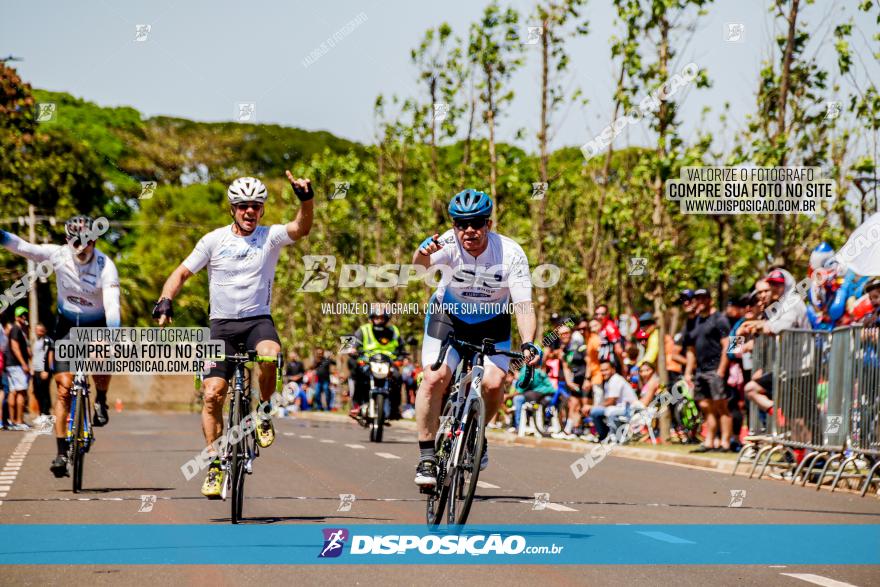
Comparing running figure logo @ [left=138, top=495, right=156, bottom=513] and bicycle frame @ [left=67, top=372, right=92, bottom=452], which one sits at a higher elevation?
bicycle frame @ [left=67, top=372, right=92, bottom=452]

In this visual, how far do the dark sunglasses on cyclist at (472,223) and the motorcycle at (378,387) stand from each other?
1189 cm

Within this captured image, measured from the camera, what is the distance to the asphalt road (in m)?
7.61

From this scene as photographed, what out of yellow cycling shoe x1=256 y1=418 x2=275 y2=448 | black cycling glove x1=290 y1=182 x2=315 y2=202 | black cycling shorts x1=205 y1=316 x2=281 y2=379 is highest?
black cycling glove x1=290 y1=182 x2=315 y2=202

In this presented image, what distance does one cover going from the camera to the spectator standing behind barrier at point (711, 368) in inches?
728

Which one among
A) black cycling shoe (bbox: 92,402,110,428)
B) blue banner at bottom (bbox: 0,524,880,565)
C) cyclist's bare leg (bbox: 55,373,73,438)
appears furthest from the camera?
black cycling shoe (bbox: 92,402,110,428)

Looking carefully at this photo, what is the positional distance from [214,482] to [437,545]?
2117 mm

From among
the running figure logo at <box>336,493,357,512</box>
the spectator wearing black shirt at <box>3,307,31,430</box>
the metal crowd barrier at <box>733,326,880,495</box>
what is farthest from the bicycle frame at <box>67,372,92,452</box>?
the spectator wearing black shirt at <box>3,307,31,430</box>

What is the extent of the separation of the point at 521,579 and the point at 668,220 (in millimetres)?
27157

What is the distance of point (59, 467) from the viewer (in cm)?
1248

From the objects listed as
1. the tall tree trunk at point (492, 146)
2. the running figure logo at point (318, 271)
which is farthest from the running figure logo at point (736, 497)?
the running figure logo at point (318, 271)

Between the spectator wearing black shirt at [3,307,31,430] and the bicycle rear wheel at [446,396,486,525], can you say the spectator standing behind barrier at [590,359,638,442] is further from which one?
the bicycle rear wheel at [446,396,486,525]

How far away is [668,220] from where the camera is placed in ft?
112

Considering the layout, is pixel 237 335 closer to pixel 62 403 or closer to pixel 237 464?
pixel 237 464

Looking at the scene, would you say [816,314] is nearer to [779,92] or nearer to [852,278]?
[852,278]
